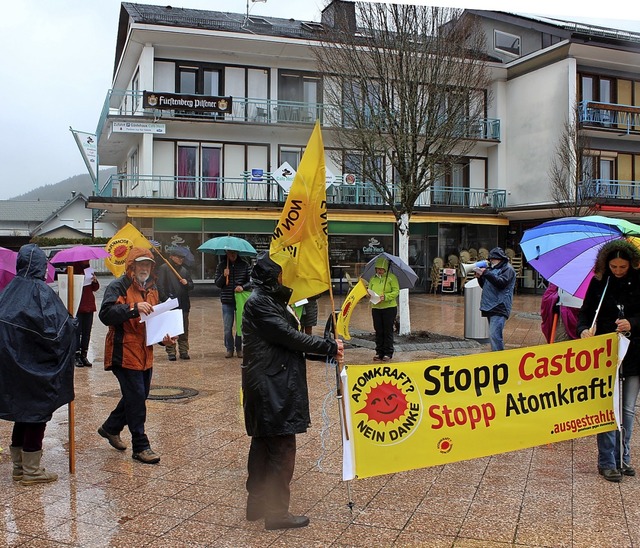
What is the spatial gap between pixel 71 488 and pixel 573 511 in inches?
140

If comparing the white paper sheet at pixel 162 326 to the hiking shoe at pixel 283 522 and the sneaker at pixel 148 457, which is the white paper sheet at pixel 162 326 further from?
the hiking shoe at pixel 283 522

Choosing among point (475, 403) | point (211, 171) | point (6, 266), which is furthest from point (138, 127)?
point (475, 403)

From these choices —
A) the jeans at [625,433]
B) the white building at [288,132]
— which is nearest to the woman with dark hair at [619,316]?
the jeans at [625,433]

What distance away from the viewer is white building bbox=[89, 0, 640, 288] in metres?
25.4

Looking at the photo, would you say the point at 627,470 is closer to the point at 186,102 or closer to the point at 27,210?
the point at 186,102

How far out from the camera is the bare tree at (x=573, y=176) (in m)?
21.3

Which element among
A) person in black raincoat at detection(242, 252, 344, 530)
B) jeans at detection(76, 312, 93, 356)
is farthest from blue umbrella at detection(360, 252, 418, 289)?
person in black raincoat at detection(242, 252, 344, 530)

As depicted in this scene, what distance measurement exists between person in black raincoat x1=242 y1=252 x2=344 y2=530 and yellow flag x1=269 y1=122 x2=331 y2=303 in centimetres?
25

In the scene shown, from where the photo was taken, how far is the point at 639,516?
4.53 metres

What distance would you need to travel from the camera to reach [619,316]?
536 centimetres

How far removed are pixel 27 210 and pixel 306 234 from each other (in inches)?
3774

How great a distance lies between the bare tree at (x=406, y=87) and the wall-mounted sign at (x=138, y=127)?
11739 millimetres

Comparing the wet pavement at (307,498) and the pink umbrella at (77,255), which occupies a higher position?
the pink umbrella at (77,255)

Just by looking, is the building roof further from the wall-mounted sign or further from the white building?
the wall-mounted sign
